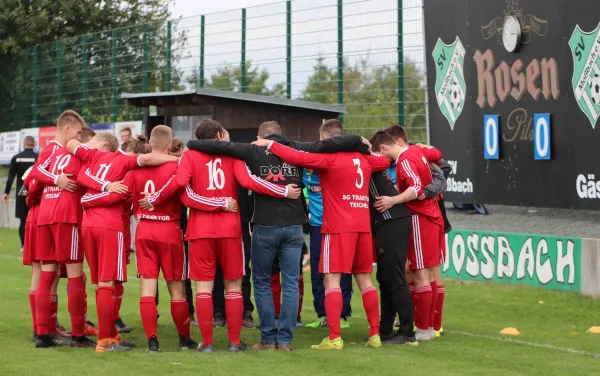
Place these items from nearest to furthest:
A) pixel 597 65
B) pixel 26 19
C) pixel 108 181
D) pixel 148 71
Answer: pixel 108 181 < pixel 597 65 < pixel 148 71 < pixel 26 19

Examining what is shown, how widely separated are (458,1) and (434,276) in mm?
6074

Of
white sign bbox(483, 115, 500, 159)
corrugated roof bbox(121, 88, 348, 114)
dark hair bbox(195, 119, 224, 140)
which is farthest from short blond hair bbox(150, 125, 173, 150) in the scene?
white sign bbox(483, 115, 500, 159)

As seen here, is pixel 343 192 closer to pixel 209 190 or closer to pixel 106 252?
pixel 209 190

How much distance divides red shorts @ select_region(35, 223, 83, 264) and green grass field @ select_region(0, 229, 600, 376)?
2.86 feet

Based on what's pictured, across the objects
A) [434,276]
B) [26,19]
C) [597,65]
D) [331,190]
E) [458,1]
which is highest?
[26,19]

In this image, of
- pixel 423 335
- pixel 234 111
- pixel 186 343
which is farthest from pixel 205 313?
pixel 234 111

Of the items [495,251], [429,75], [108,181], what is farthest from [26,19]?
[108,181]

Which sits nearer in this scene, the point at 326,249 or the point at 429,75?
the point at 326,249

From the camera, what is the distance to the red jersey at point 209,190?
378 inches

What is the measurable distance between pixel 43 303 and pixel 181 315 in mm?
1379

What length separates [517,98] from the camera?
1436 centimetres

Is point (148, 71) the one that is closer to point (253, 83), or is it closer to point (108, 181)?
point (253, 83)

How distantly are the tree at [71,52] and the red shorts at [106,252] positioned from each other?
14044mm

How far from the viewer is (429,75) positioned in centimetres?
1675
